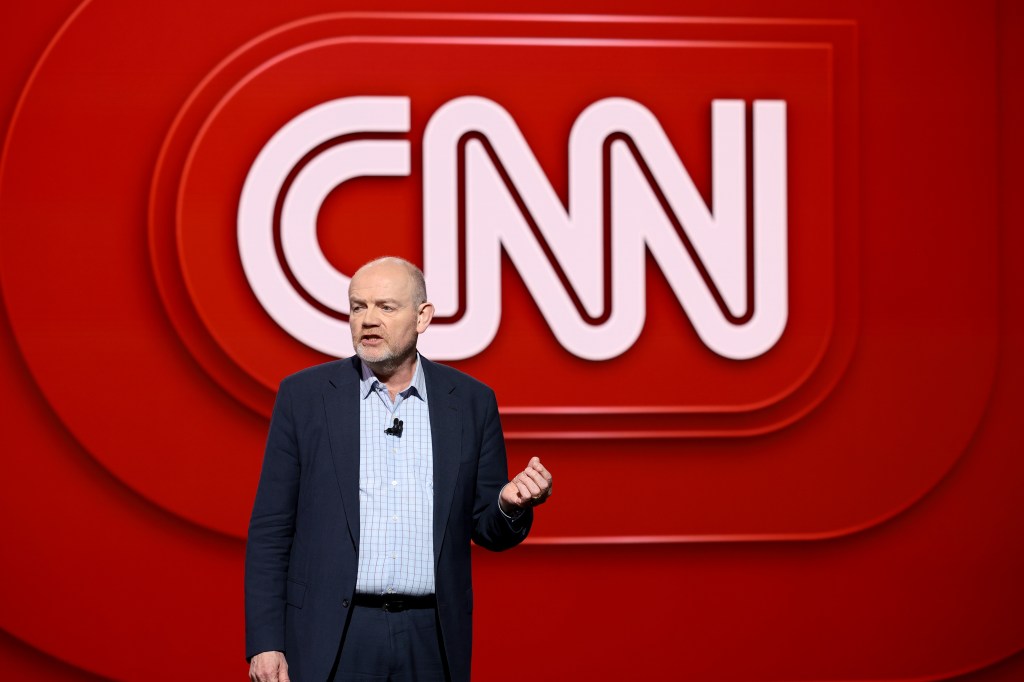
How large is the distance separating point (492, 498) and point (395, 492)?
0.23m

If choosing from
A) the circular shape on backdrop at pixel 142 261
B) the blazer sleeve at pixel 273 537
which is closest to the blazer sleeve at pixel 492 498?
the blazer sleeve at pixel 273 537

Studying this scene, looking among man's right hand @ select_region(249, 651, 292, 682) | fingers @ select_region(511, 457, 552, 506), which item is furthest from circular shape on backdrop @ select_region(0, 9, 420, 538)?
fingers @ select_region(511, 457, 552, 506)

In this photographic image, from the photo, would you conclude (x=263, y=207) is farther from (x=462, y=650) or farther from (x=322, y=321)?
(x=462, y=650)

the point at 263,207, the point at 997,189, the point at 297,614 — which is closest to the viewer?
the point at 297,614

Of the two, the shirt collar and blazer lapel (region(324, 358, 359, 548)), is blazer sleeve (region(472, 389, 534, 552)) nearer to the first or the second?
the shirt collar

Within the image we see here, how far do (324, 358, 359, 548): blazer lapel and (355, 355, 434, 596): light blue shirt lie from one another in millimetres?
21

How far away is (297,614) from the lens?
228 centimetres

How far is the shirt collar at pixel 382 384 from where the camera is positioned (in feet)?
7.86

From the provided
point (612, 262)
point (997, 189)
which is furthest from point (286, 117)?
point (997, 189)

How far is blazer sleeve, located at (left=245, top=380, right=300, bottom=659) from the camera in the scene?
226 cm

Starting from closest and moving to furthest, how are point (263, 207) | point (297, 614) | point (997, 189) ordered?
point (297, 614) < point (263, 207) < point (997, 189)

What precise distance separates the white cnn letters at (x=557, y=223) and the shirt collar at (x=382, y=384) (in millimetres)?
1088

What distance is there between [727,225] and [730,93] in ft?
1.45

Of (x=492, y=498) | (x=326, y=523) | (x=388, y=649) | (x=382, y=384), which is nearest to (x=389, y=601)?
(x=388, y=649)
